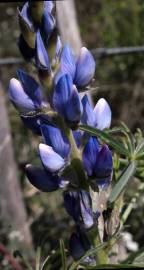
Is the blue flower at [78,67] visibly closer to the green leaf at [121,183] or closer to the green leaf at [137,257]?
the green leaf at [121,183]

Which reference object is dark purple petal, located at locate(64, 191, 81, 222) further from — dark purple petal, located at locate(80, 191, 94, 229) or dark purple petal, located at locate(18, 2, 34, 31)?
dark purple petal, located at locate(18, 2, 34, 31)

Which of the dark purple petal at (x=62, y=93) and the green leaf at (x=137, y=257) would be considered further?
the green leaf at (x=137, y=257)

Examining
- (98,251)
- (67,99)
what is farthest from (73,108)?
(98,251)

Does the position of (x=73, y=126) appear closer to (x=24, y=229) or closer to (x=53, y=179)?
(x=53, y=179)

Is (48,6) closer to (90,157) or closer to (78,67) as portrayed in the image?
(78,67)

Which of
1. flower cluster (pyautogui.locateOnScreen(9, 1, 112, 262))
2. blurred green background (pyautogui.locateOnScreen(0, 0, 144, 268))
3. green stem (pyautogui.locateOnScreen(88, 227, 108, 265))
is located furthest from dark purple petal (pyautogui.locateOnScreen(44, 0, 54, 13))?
blurred green background (pyautogui.locateOnScreen(0, 0, 144, 268))

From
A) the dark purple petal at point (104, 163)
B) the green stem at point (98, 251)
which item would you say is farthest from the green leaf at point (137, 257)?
the dark purple petal at point (104, 163)


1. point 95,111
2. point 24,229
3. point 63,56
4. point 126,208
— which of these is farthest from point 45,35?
point 24,229
